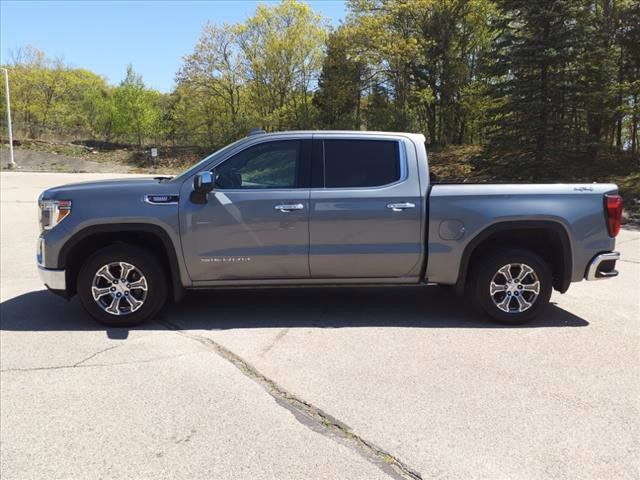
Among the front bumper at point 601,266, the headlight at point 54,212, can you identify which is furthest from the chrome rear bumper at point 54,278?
the front bumper at point 601,266

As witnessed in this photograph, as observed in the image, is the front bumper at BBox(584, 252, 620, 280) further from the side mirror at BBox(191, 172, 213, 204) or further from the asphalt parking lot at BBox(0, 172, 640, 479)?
the side mirror at BBox(191, 172, 213, 204)

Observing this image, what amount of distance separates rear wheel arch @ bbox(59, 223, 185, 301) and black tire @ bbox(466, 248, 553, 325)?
9.79 feet

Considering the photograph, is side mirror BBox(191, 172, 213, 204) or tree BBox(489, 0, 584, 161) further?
tree BBox(489, 0, 584, 161)

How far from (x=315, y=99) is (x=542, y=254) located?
1521 inches

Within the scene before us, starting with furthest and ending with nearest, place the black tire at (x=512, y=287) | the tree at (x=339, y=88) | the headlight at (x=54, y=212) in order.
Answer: the tree at (x=339, y=88) → the black tire at (x=512, y=287) → the headlight at (x=54, y=212)

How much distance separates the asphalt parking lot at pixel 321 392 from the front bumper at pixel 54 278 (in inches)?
17.8

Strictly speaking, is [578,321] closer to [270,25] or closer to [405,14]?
[405,14]

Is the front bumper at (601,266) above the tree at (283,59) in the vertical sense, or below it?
below

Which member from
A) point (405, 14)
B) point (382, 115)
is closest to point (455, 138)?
point (382, 115)

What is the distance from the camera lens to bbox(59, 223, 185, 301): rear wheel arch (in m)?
5.21

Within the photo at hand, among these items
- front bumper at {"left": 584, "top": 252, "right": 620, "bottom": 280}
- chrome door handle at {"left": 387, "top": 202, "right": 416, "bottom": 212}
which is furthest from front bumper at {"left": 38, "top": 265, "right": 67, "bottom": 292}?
front bumper at {"left": 584, "top": 252, "right": 620, "bottom": 280}

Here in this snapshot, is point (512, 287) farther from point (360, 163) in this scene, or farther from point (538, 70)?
point (538, 70)

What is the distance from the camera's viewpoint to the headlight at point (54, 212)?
205 inches

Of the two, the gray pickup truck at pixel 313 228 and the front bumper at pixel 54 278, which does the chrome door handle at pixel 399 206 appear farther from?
the front bumper at pixel 54 278
